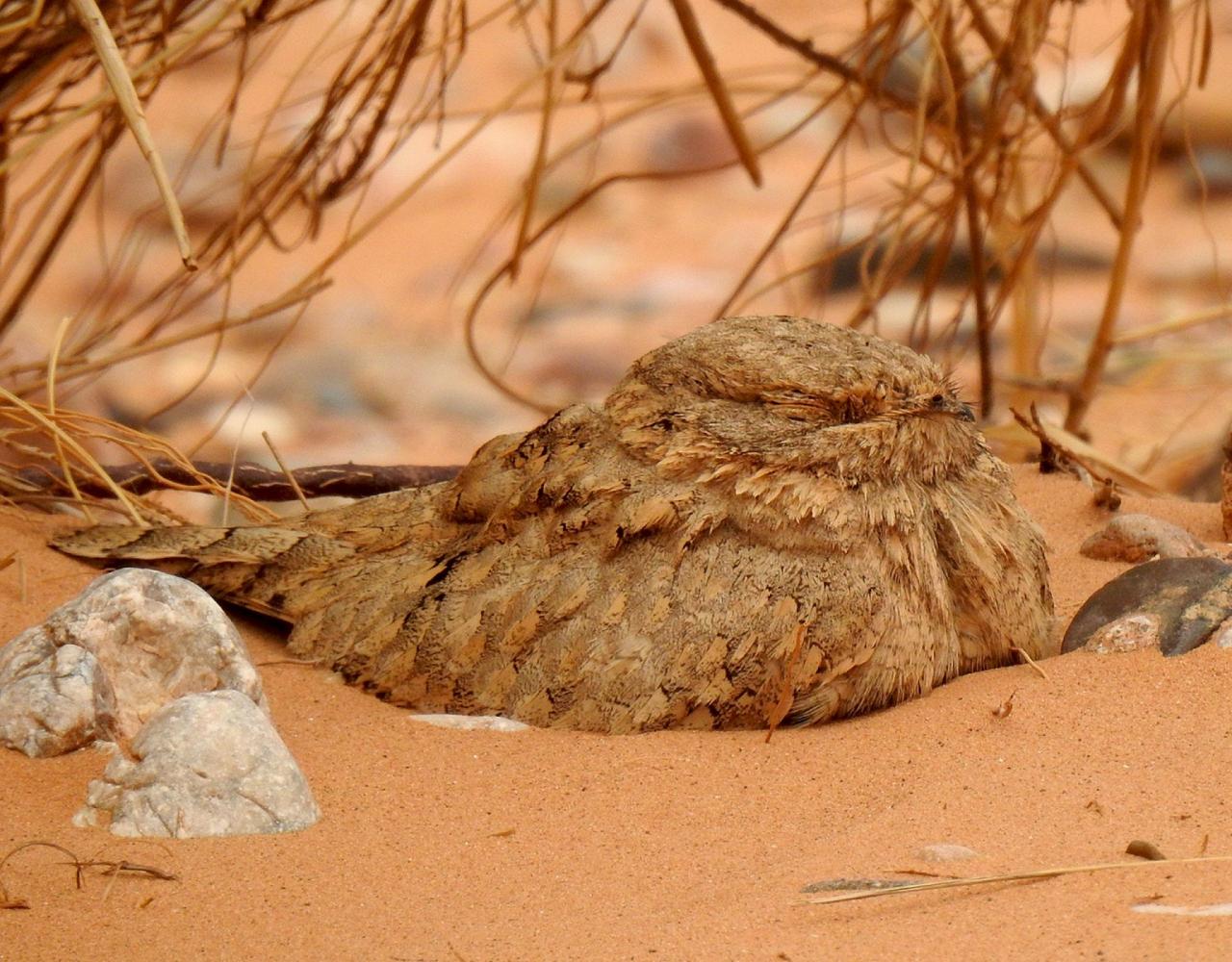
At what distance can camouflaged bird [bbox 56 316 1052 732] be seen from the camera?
2523 millimetres

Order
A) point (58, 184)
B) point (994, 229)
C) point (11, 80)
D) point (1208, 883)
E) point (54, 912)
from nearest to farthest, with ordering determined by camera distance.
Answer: point (1208, 883) < point (54, 912) < point (11, 80) < point (58, 184) < point (994, 229)

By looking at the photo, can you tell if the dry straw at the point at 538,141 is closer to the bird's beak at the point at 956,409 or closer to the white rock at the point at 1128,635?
the bird's beak at the point at 956,409

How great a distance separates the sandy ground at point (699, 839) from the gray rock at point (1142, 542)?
547 millimetres

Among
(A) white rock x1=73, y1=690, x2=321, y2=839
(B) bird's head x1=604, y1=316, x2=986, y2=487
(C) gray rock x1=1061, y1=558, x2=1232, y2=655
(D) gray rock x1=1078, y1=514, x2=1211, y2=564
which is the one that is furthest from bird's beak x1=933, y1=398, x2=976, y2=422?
(A) white rock x1=73, y1=690, x2=321, y2=839

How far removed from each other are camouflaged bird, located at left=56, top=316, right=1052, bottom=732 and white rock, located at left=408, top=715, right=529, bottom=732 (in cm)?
3

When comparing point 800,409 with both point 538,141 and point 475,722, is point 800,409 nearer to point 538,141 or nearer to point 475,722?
point 475,722

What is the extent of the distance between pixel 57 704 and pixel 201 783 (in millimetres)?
329

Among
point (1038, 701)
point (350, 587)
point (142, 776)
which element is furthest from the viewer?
point (350, 587)

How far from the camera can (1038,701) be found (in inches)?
97.8

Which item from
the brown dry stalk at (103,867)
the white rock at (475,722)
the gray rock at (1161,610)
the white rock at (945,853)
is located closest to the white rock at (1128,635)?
the gray rock at (1161,610)

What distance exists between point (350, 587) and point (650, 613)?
710 mm

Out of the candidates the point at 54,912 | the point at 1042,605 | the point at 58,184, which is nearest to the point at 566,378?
the point at 58,184

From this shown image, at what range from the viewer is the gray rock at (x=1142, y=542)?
309 centimetres

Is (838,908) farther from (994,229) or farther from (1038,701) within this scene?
(994,229)
